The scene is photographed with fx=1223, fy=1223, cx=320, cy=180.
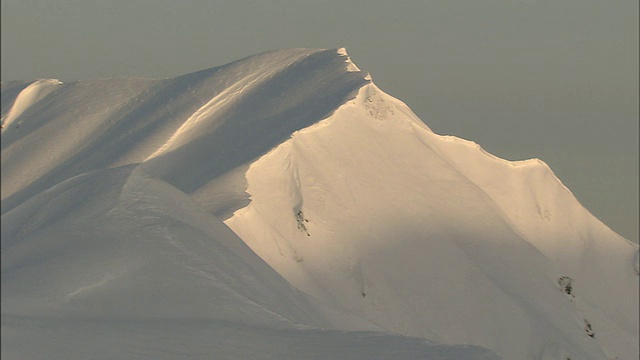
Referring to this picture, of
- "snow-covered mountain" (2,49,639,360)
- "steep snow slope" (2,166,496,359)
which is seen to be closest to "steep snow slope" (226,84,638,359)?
"snow-covered mountain" (2,49,639,360)

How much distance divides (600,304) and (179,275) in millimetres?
106444

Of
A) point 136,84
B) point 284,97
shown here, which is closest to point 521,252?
point 284,97

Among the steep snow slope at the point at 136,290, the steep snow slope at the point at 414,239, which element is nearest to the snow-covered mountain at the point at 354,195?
the steep snow slope at the point at 414,239

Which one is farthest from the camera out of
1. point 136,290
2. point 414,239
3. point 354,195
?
point 354,195

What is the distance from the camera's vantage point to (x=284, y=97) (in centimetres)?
11012

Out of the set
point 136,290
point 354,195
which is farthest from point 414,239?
point 136,290

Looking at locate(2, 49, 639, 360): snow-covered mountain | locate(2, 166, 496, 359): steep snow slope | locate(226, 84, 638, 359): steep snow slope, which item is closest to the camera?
locate(2, 166, 496, 359): steep snow slope

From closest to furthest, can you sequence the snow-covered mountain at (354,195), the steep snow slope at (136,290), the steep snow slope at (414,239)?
the steep snow slope at (136,290) < the snow-covered mountain at (354,195) < the steep snow slope at (414,239)

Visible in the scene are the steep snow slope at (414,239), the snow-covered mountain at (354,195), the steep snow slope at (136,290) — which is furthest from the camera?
the steep snow slope at (414,239)

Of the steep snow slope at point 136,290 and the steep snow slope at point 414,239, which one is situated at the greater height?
the steep snow slope at point 414,239

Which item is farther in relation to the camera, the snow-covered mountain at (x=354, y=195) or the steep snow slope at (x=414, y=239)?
the steep snow slope at (x=414, y=239)

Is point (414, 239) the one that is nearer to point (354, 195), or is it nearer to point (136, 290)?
point (354, 195)

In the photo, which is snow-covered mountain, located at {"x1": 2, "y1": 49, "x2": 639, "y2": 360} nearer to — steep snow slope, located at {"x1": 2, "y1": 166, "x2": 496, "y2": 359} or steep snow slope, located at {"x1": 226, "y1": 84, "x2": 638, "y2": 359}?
steep snow slope, located at {"x1": 226, "y1": 84, "x2": 638, "y2": 359}

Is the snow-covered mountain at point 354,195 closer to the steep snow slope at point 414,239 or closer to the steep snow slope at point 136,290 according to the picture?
the steep snow slope at point 414,239
